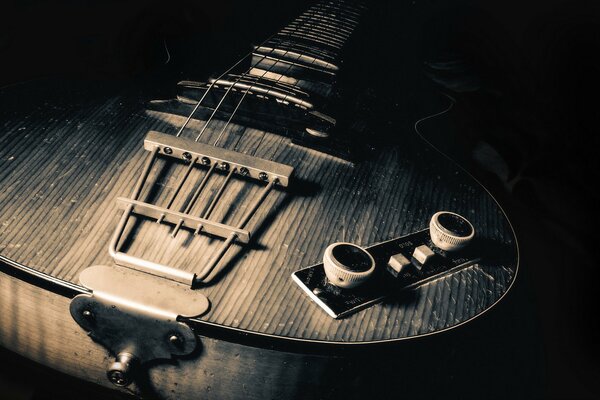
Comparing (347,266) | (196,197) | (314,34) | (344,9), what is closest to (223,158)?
(196,197)

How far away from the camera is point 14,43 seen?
2.25 metres

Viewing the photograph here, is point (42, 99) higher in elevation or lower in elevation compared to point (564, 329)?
higher

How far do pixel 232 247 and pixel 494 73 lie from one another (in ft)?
7.07

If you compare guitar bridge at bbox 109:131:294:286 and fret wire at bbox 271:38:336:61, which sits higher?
fret wire at bbox 271:38:336:61

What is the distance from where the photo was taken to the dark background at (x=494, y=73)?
178 cm

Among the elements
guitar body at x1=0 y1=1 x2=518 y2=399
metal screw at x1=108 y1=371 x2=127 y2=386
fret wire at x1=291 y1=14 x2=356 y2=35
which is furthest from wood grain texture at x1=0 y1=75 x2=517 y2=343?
fret wire at x1=291 y1=14 x2=356 y2=35

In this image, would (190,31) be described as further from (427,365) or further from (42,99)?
(427,365)

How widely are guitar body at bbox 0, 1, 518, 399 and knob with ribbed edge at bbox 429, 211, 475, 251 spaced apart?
0.08 meters

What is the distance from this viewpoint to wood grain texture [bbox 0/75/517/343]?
40.1 inches

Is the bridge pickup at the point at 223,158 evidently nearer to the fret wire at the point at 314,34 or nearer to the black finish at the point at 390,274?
the black finish at the point at 390,274

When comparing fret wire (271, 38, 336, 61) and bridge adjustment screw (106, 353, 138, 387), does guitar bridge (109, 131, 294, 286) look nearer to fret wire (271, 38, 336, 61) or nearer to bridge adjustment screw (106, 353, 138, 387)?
bridge adjustment screw (106, 353, 138, 387)

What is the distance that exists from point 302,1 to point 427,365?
7.30 feet

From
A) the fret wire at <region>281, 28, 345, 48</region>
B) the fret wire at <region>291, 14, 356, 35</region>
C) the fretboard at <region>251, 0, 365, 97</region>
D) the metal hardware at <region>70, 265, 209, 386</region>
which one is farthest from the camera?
the fret wire at <region>291, 14, 356, 35</region>

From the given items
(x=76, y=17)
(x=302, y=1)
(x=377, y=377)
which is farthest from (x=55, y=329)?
(x=302, y=1)
